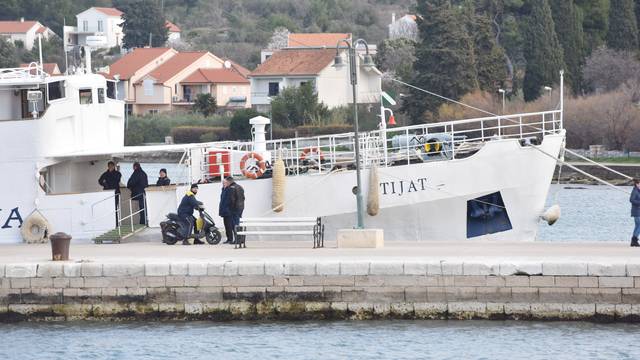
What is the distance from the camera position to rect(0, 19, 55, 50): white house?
127 meters

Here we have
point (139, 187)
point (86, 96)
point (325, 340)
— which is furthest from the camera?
point (86, 96)

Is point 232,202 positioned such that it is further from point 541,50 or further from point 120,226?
point 541,50

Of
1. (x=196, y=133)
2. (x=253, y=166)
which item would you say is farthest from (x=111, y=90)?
(x=196, y=133)

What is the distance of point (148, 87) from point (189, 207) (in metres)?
79.8

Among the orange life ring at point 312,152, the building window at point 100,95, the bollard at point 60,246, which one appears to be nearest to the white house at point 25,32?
the building window at point 100,95

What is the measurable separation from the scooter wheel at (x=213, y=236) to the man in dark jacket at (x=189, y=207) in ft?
1.00

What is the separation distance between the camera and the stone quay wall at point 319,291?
2348 centimetres

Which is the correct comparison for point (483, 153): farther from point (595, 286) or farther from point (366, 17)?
point (366, 17)

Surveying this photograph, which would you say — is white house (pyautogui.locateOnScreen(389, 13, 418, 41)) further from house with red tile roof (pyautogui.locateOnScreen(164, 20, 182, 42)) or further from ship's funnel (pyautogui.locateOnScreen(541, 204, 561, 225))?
ship's funnel (pyautogui.locateOnScreen(541, 204, 561, 225))

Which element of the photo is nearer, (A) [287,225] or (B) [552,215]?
(A) [287,225]

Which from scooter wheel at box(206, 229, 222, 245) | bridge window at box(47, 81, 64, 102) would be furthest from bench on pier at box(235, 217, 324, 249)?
bridge window at box(47, 81, 64, 102)

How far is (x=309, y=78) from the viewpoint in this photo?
92062 millimetres

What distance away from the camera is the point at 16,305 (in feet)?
81.7

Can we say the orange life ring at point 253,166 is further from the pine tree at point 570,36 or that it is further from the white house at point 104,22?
the white house at point 104,22
